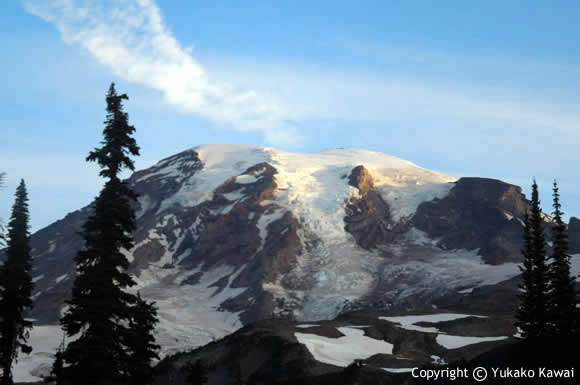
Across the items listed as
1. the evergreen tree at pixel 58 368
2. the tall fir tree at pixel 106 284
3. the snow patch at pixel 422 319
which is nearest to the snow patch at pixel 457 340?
the snow patch at pixel 422 319

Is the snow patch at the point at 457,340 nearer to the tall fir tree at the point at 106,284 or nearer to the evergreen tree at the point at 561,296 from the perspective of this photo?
the evergreen tree at the point at 561,296

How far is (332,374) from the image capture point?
7850 cm

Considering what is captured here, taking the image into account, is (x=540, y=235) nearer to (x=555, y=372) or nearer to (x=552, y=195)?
(x=552, y=195)

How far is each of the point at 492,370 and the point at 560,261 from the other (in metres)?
13.0

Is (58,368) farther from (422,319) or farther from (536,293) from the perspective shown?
(422,319)

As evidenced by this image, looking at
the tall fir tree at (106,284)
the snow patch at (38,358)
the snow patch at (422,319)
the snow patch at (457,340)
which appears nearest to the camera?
the tall fir tree at (106,284)

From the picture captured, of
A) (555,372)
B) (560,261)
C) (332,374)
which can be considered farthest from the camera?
(332,374)

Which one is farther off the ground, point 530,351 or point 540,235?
point 540,235

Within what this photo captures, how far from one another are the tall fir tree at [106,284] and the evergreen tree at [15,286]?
15.6 metres

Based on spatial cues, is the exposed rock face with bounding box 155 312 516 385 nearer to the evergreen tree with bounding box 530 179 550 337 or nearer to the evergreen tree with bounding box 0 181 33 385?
the evergreen tree with bounding box 530 179 550 337

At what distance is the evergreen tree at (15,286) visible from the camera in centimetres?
5125

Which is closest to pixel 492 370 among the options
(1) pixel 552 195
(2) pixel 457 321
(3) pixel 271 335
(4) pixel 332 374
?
(1) pixel 552 195

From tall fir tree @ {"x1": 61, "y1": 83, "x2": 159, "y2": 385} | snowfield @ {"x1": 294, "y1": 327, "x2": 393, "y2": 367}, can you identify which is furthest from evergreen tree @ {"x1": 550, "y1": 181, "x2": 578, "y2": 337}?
tall fir tree @ {"x1": 61, "y1": 83, "x2": 159, "y2": 385}

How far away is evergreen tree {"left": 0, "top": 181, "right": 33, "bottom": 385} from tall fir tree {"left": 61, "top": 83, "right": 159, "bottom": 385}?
51.2 ft
